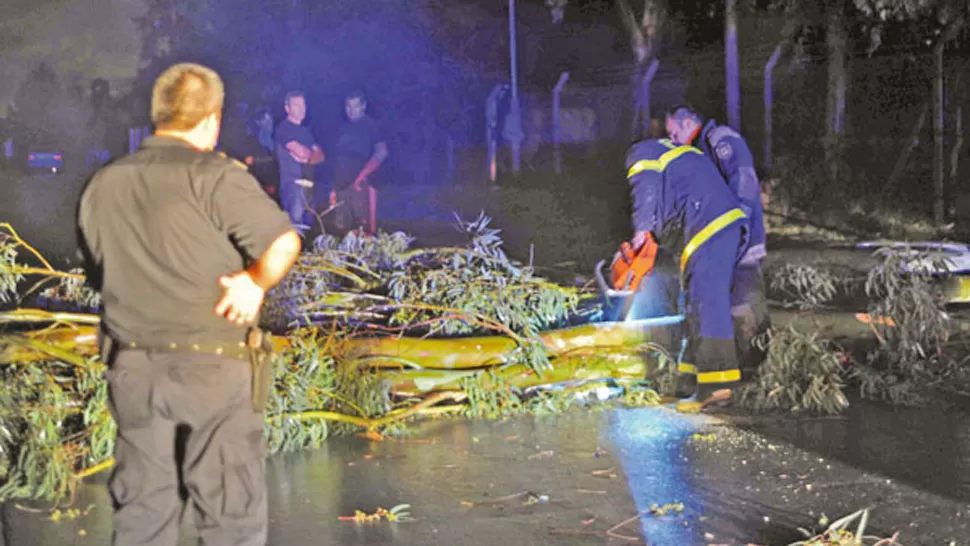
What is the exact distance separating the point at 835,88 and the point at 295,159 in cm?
1078

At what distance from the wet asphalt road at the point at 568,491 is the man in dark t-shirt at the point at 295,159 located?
16.4 ft

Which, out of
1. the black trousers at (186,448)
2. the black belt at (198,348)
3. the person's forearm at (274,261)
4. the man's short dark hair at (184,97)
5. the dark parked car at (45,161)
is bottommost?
the black trousers at (186,448)

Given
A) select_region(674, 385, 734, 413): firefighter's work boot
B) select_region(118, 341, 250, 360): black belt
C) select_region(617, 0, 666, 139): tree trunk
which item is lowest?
select_region(674, 385, 734, 413): firefighter's work boot

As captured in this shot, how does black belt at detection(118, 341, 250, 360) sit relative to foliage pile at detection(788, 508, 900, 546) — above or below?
above

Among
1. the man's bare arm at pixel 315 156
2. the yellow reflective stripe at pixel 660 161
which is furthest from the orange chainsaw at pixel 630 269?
the man's bare arm at pixel 315 156

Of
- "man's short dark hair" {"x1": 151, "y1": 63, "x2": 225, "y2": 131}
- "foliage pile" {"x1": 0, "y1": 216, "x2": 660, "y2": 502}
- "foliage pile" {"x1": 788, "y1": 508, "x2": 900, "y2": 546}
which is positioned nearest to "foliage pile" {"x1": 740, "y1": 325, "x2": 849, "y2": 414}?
"foliage pile" {"x1": 0, "y1": 216, "x2": 660, "y2": 502}

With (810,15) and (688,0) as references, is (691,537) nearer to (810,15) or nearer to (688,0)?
(810,15)

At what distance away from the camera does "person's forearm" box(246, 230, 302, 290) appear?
3.44 m

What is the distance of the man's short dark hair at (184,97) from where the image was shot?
353cm

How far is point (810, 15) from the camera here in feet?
58.4

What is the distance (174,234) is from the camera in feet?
11.3

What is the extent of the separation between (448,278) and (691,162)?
189 centimetres

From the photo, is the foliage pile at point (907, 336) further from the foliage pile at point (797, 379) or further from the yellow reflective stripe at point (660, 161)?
the yellow reflective stripe at point (660, 161)

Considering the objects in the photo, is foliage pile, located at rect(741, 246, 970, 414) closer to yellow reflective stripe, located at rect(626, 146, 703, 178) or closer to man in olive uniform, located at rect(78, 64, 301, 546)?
yellow reflective stripe, located at rect(626, 146, 703, 178)
